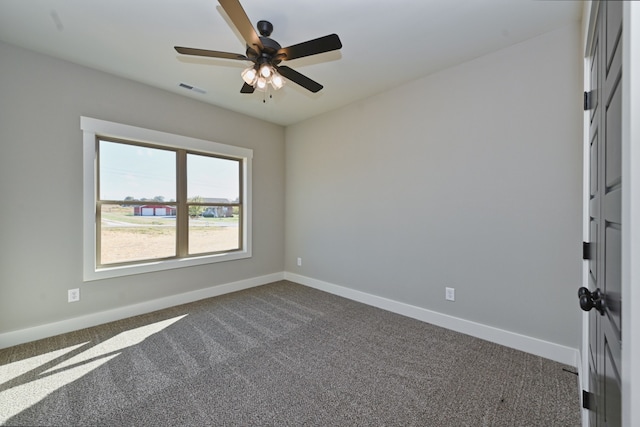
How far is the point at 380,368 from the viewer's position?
7.02 feet

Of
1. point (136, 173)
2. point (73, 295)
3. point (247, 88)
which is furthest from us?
point (136, 173)

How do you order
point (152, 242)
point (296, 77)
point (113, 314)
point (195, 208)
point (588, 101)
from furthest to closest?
point (195, 208) < point (152, 242) < point (113, 314) < point (296, 77) < point (588, 101)

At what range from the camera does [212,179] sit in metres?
3.98

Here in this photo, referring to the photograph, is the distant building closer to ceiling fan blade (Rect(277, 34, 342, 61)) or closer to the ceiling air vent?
the ceiling air vent

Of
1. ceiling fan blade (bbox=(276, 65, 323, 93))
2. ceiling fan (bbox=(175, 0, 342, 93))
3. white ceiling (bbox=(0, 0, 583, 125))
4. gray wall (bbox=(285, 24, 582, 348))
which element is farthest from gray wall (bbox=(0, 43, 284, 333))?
gray wall (bbox=(285, 24, 582, 348))

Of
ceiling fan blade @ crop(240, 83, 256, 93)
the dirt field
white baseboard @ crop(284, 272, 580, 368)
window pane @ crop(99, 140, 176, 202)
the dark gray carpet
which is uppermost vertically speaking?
ceiling fan blade @ crop(240, 83, 256, 93)

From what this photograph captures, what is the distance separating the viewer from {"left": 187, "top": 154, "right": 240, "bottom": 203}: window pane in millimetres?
3758

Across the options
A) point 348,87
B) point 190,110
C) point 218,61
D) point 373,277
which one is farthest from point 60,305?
point 348,87

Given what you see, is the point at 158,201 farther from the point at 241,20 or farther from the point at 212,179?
the point at 241,20

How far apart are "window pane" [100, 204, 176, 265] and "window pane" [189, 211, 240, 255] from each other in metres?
0.27

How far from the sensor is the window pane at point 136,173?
10.1 ft

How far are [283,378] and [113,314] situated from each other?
2.26 m

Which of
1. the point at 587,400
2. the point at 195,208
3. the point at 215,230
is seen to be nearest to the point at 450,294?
the point at 587,400

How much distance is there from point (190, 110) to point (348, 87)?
209cm
